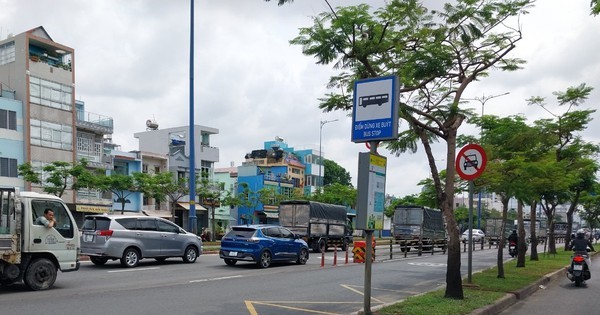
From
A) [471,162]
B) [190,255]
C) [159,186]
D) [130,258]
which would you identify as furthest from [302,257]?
[159,186]

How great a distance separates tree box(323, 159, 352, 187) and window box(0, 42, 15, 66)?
52.2m

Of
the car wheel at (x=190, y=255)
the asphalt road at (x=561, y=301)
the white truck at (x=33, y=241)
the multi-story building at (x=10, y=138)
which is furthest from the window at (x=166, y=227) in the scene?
the multi-story building at (x=10, y=138)

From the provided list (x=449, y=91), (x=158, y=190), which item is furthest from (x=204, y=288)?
(x=158, y=190)

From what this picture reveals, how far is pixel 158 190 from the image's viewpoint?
40781 mm

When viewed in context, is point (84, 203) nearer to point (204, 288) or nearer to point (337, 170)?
point (204, 288)

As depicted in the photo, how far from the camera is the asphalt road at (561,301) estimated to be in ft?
36.1

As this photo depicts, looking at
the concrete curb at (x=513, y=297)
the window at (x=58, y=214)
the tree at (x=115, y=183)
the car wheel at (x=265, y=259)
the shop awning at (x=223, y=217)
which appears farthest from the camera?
the shop awning at (x=223, y=217)

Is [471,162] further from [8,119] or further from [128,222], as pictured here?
[8,119]

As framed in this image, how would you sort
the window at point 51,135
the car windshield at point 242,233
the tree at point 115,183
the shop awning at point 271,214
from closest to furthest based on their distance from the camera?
the car windshield at point 242,233, the tree at point 115,183, the window at point 51,135, the shop awning at point 271,214

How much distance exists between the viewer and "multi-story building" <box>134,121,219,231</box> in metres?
54.8

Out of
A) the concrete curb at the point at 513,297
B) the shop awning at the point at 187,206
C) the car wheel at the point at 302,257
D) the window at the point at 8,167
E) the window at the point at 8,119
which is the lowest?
the shop awning at the point at 187,206

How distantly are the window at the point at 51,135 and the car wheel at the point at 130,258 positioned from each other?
2364 cm

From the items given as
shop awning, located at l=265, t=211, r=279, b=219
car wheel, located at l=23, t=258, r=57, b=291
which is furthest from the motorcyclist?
shop awning, located at l=265, t=211, r=279, b=219

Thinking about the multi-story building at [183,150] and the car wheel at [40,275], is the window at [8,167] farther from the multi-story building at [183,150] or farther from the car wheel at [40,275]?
the car wheel at [40,275]
